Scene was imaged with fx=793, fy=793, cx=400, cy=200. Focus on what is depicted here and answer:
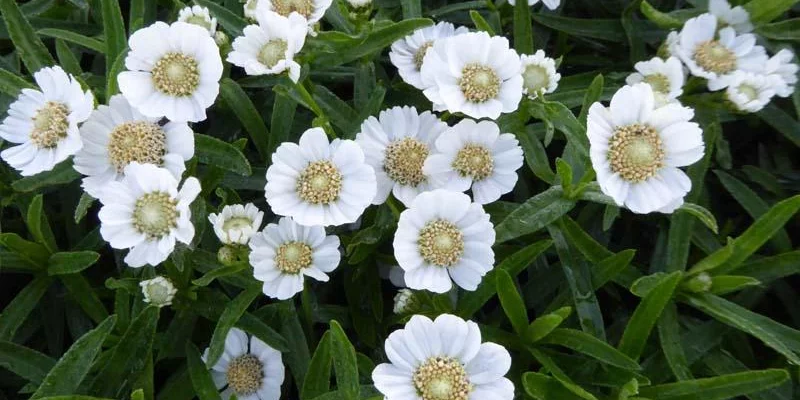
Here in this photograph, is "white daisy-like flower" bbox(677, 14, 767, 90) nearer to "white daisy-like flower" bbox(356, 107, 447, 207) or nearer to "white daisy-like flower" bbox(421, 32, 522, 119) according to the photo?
"white daisy-like flower" bbox(421, 32, 522, 119)

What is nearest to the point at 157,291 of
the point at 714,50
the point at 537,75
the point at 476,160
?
the point at 476,160

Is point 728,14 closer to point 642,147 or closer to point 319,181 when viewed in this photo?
point 642,147

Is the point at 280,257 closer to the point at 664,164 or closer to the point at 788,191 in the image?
the point at 664,164

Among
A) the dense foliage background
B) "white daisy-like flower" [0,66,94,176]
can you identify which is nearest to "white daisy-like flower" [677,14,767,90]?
the dense foliage background

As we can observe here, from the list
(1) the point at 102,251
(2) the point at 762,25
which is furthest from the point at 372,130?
(2) the point at 762,25

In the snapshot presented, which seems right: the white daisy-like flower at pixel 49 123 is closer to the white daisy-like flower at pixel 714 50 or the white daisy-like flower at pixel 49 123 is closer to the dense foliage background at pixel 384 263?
the dense foliage background at pixel 384 263

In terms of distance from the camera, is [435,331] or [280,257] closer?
[435,331]
